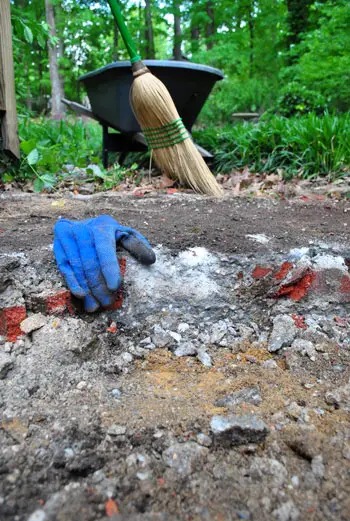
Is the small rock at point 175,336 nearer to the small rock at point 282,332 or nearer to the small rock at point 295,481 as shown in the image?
the small rock at point 282,332

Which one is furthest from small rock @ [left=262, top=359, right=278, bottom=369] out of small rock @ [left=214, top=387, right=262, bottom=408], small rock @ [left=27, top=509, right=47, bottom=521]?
small rock @ [left=27, top=509, right=47, bottom=521]

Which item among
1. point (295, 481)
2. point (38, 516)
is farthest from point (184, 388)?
point (38, 516)

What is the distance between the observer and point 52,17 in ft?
25.0

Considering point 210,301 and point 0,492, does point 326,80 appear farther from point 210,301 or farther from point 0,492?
point 0,492

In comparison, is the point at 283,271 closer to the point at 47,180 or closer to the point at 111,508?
the point at 111,508

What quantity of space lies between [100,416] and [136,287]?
0.56 meters

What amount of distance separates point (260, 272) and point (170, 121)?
157 cm

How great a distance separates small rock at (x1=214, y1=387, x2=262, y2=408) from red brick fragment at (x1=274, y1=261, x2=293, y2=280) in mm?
558

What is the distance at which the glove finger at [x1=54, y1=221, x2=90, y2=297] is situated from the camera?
138cm

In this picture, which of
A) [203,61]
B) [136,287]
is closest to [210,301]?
[136,287]

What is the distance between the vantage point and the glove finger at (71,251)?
4.51ft

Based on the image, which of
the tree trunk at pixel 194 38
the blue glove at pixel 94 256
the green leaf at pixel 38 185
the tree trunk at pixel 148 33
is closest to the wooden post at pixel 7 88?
the green leaf at pixel 38 185

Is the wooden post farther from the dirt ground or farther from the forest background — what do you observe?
the dirt ground

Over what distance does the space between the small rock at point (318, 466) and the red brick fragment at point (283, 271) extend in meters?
0.76
